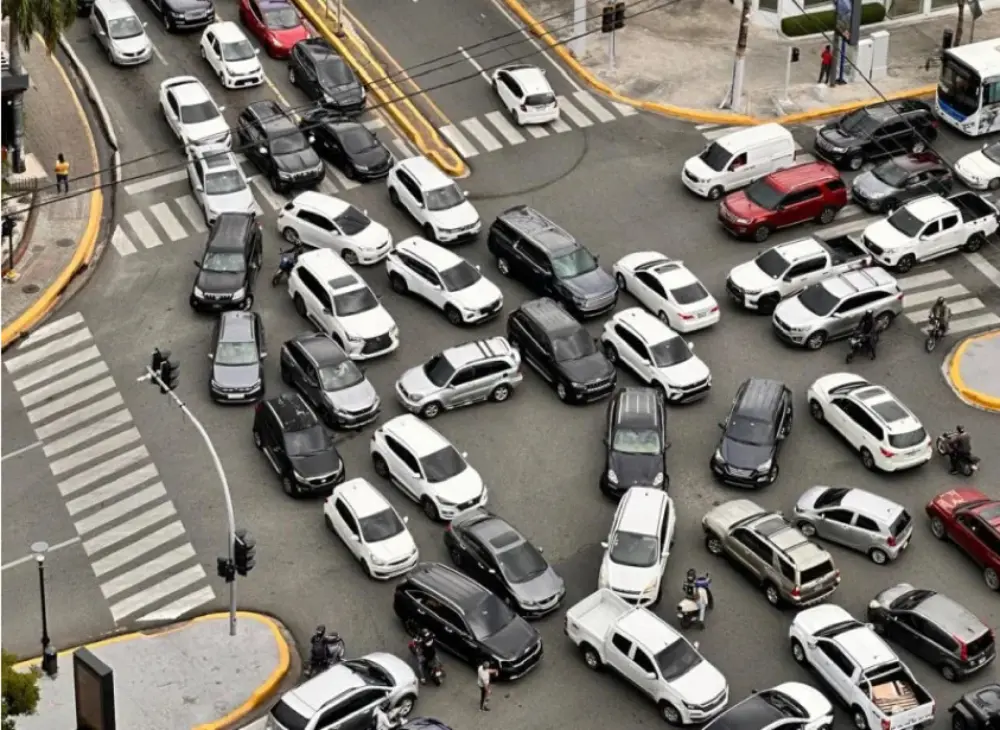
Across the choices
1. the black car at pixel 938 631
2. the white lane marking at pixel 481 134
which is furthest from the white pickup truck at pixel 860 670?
the white lane marking at pixel 481 134

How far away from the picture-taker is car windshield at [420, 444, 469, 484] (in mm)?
55062

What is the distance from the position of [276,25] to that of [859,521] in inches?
1229

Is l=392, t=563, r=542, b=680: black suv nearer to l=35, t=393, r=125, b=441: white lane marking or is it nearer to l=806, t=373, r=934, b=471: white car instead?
l=806, t=373, r=934, b=471: white car

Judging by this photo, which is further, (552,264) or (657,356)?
(552,264)

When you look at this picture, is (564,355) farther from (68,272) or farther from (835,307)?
(68,272)

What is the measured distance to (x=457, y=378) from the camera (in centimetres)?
5847

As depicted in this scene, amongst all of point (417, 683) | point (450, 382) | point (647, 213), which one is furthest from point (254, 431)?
point (647, 213)

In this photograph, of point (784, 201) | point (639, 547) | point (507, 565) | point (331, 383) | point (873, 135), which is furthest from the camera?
point (873, 135)

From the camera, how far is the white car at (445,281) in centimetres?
6200

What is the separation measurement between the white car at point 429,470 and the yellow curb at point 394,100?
1552cm

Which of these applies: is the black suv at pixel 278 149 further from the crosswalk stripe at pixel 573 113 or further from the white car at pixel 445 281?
the crosswalk stripe at pixel 573 113

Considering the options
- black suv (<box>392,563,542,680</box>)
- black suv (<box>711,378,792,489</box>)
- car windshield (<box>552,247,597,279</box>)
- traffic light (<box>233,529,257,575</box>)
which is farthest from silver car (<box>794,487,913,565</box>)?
traffic light (<box>233,529,257,575</box>)

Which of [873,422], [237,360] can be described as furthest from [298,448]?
[873,422]

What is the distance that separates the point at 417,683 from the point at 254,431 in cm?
1040
